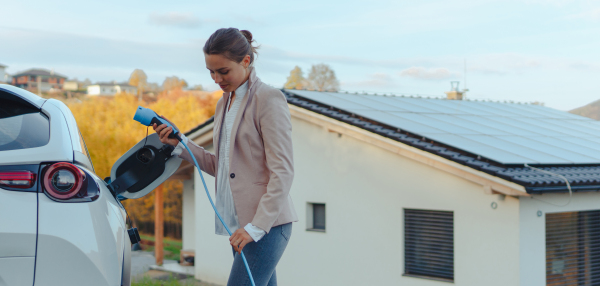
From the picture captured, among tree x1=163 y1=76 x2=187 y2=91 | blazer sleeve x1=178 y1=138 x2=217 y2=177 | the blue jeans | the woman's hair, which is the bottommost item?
the blue jeans

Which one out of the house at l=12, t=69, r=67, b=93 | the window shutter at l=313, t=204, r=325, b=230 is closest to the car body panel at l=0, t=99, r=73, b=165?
the window shutter at l=313, t=204, r=325, b=230

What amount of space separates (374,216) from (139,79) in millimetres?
54698

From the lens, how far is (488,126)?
11445mm

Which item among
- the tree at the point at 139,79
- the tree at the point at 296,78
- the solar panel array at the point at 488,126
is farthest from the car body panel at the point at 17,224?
the tree at the point at 139,79

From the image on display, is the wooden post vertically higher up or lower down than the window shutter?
lower down

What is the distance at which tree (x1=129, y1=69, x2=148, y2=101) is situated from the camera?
59297 mm

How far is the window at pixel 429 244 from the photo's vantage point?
915 cm

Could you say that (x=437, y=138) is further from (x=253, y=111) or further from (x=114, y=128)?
(x=114, y=128)

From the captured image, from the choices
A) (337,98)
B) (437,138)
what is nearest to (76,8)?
(337,98)

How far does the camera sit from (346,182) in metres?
10.7

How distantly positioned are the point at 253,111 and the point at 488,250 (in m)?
7.05

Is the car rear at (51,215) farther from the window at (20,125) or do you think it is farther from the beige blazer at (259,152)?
the beige blazer at (259,152)

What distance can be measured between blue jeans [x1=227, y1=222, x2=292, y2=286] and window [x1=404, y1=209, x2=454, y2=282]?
23.3ft

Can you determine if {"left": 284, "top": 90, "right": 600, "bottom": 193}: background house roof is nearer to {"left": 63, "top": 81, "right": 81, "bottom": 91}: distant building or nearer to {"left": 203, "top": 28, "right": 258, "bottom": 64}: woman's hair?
{"left": 203, "top": 28, "right": 258, "bottom": 64}: woman's hair
